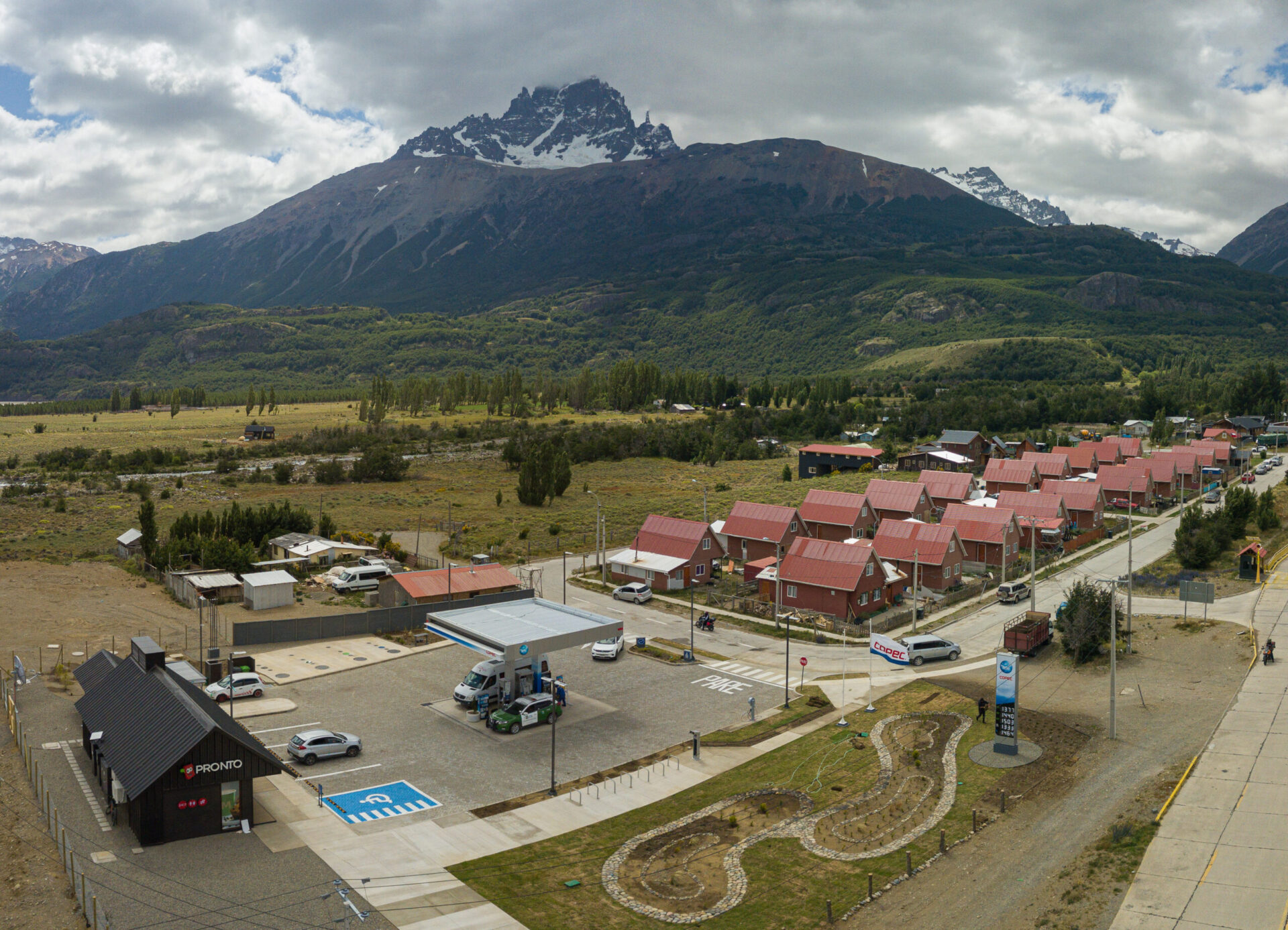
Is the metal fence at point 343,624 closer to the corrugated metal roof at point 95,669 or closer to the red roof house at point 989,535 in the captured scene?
the corrugated metal roof at point 95,669

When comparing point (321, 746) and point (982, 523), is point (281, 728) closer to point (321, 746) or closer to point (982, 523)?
point (321, 746)

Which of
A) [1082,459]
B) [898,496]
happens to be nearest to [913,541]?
[898,496]

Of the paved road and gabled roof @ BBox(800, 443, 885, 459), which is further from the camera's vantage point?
gabled roof @ BBox(800, 443, 885, 459)

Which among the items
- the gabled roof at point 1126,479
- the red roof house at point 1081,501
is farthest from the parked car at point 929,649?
the gabled roof at point 1126,479

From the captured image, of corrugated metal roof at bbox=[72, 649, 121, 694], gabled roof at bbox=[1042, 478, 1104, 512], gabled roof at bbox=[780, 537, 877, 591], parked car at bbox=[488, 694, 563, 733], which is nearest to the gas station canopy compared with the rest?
parked car at bbox=[488, 694, 563, 733]

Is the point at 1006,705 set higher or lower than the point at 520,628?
lower

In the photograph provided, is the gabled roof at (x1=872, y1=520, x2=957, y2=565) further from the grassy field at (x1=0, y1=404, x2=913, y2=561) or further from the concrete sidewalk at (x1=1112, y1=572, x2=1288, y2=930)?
the concrete sidewalk at (x1=1112, y1=572, x2=1288, y2=930)
